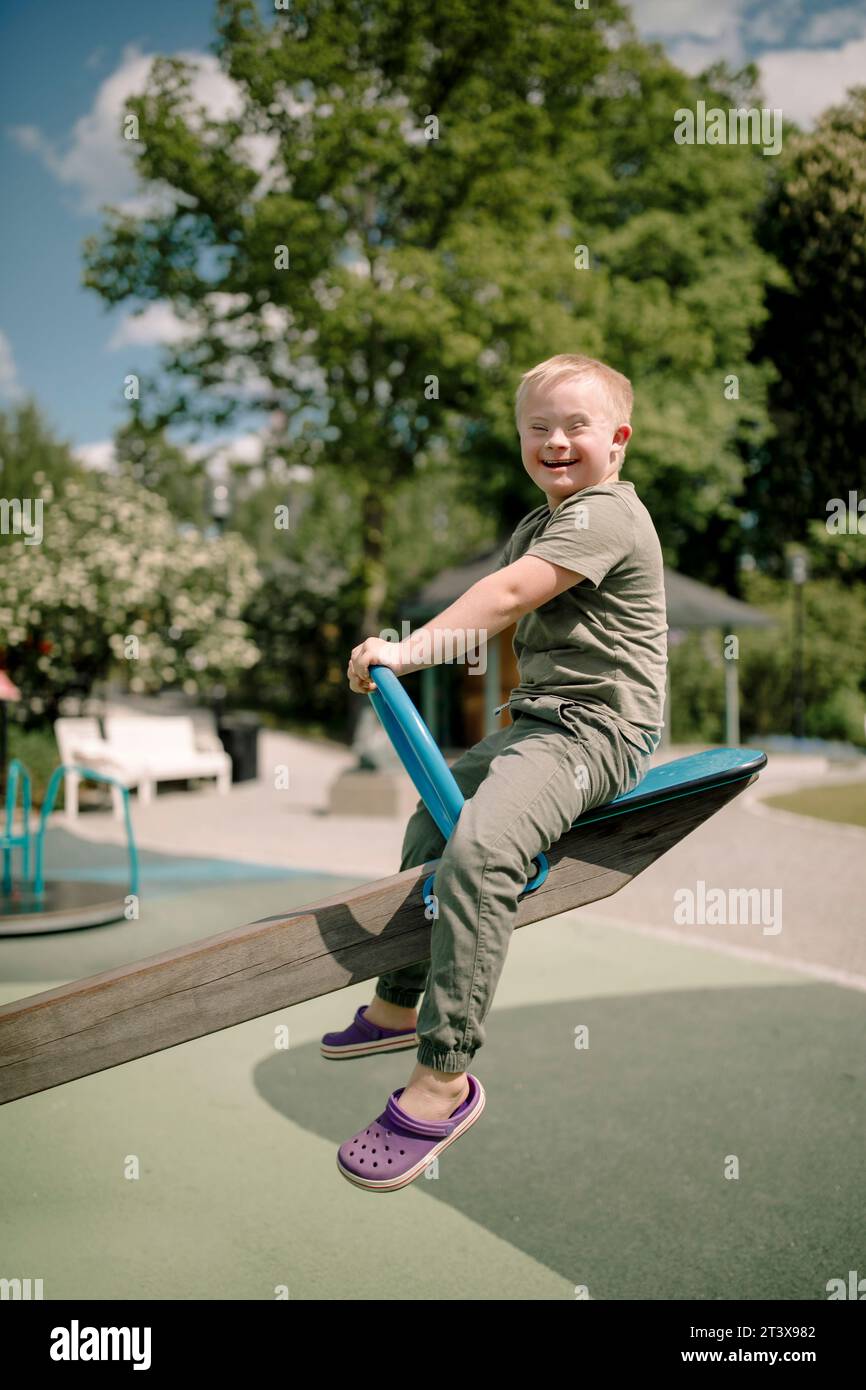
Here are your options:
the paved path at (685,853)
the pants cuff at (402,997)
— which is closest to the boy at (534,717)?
the pants cuff at (402,997)

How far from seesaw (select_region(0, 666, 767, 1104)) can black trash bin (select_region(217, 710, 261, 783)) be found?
A: 1363 cm

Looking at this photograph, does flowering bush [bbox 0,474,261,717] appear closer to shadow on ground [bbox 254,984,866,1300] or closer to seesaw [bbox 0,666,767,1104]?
shadow on ground [bbox 254,984,866,1300]

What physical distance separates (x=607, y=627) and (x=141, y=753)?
1253 cm

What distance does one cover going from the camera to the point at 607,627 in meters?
2.30

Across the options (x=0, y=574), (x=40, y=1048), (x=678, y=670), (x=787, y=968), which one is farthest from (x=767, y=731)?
(x=40, y=1048)

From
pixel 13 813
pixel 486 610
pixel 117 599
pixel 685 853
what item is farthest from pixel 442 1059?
pixel 117 599

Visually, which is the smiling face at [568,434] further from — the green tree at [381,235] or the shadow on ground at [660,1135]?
the green tree at [381,235]

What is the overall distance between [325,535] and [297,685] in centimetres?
1318

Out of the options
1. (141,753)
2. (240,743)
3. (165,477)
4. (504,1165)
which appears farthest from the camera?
(165,477)

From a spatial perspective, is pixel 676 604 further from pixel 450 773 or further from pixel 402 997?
pixel 450 773

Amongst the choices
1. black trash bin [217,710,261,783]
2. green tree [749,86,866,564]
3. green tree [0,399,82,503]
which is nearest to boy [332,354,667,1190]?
green tree [749,86,866,564]

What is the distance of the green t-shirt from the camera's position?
7.37 ft

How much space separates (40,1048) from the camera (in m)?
2.22
